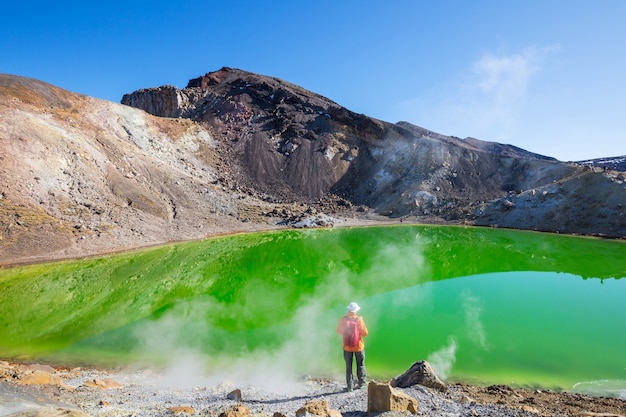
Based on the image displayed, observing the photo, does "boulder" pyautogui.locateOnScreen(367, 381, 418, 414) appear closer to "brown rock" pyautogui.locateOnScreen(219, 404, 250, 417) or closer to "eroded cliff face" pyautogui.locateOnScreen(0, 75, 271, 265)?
"brown rock" pyautogui.locateOnScreen(219, 404, 250, 417)

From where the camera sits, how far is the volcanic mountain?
32.4 meters

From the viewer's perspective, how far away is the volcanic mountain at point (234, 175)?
32.4 metres

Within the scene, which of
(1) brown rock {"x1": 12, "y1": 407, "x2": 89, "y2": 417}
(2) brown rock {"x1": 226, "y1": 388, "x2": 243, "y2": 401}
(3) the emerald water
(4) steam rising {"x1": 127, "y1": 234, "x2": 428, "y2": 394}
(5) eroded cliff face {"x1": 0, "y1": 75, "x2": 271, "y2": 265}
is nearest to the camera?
(1) brown rock {"x1": 12, "y1": 407, "x2": 89, "y2": 417}

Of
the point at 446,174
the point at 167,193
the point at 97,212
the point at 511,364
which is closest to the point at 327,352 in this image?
the point at 511,364

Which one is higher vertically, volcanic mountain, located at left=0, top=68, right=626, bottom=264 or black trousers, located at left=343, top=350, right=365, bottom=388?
volcanic mountain, located at left=0, top=68, right=626, bottom=264

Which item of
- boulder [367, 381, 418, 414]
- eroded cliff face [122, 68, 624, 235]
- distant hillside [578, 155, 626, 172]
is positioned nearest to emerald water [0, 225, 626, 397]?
boulder [367, 381, 418, 414]

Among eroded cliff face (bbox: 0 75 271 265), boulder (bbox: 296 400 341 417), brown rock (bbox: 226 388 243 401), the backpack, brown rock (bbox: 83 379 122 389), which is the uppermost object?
eroded cliff face (bbox: 0 75 271 265)

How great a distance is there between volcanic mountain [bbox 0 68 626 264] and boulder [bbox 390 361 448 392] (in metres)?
27.9

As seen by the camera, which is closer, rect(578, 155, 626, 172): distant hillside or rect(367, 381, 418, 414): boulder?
rect(367, 381, 418, 414): boulder

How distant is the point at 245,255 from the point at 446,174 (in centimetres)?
4100

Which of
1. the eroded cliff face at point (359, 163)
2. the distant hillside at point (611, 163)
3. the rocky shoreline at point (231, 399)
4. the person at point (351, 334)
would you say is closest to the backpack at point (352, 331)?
the person at point (351, 334)

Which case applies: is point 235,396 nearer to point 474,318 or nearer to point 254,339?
point 254,339

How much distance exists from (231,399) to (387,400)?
3.46 meters

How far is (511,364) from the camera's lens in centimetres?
1023
